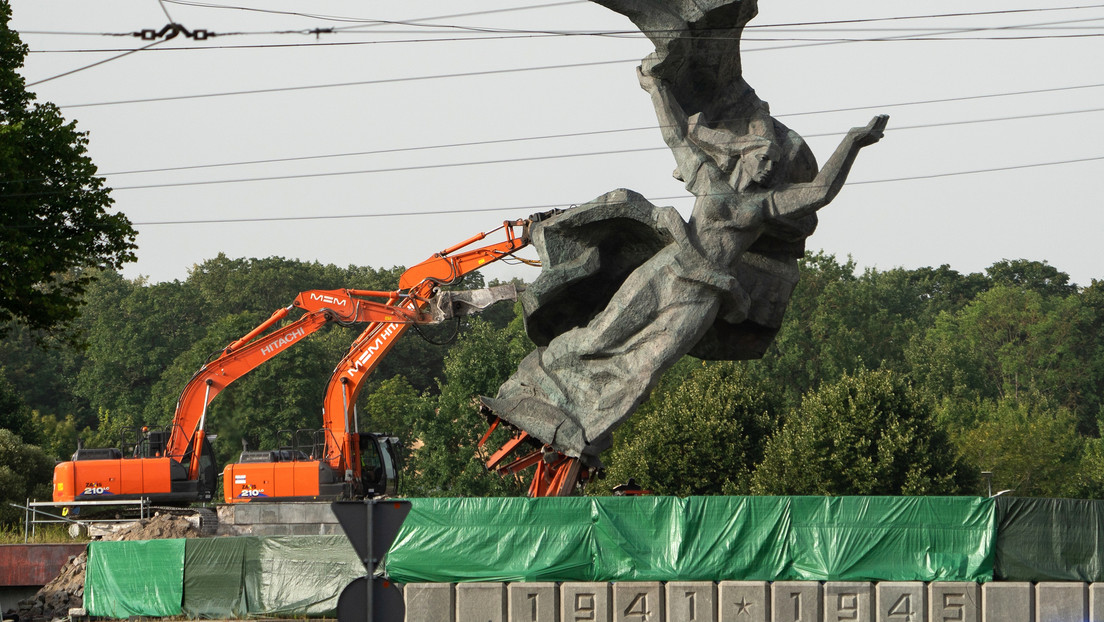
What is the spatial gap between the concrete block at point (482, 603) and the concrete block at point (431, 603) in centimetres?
15

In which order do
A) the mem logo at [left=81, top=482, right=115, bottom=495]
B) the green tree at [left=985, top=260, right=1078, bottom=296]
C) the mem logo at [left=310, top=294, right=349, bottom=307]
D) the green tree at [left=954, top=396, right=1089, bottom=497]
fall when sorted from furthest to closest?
the green tree at [left=985, top=260, right=1078, bottom=296] < the green tree at [left=954, top=396, right=1089, bottom=497] < the mem logo at [left=310, top=294, right=349, bottom=307] < the mem logo at [left=81, top=482, right=115, bottom=495]

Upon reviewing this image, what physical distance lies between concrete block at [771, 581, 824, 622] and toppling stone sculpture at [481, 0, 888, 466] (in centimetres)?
382

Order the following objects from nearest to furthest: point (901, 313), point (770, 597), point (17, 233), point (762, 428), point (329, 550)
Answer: point (770, 597) < point (329, 550) < point (17, 233) < point (762, 428) < point (901, 313)

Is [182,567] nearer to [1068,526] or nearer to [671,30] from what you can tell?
[671,30]

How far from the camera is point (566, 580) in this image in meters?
20.5

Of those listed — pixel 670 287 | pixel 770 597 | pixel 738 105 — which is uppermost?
pixel 738 105

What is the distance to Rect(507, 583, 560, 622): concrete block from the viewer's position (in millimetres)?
20156

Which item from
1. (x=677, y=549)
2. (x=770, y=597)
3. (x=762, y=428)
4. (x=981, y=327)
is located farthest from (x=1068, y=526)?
(x=981, y=327)

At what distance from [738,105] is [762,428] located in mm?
30083

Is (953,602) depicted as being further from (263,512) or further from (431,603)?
(263,512)

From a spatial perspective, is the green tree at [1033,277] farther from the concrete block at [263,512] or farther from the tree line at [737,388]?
the concrete block at [263,512]

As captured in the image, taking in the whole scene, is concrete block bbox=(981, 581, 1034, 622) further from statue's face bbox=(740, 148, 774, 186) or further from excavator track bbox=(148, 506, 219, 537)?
excavator track bbox=(148, 506, 219, 537)

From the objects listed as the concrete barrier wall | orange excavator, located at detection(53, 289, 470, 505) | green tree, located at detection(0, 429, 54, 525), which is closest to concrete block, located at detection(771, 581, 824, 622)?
the concrete barrier wall

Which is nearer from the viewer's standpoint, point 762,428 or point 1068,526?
point 1068,526
